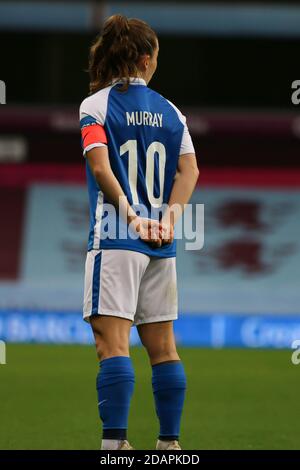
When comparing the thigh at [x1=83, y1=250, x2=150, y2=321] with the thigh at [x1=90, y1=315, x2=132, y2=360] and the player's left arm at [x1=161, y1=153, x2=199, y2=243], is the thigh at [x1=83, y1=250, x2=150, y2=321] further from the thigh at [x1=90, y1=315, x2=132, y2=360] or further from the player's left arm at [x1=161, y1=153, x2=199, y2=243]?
the player's left arm at [x1=161, y1=153, x2=199, y2=243]

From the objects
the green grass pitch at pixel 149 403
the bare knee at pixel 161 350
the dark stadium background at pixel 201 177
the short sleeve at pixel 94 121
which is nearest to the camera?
the short sleeve at pixel 94 121

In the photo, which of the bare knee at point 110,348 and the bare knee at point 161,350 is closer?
the bare knee at point 110,348

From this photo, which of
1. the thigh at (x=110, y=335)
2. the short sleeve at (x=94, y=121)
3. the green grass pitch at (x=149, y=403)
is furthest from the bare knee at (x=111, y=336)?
the green grass pitch at (x=149, y=403)

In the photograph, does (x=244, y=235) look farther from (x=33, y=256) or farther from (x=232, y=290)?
(x=33, y=256)

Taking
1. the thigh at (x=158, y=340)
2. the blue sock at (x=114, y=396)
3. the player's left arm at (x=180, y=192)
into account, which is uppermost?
the player's left arm at (x=180, y=192)

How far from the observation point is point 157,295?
376 cm

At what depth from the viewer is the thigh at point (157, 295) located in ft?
12.3

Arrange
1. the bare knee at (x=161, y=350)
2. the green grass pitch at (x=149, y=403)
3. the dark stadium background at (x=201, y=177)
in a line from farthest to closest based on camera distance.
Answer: the dark stadium background at (x=201, y=177), the green grass pitch at (x=149, y=403), the bare knee at (x=161, y=350)

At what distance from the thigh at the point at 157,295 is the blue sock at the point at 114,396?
239mm

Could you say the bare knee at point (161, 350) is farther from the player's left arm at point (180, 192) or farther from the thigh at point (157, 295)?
the player's left arm at point (180, 192)

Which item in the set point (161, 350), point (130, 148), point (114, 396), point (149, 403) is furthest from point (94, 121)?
point (149, 403)

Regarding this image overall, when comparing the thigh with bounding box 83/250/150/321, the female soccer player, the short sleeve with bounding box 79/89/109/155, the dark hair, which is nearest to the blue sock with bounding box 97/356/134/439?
the female soccer player

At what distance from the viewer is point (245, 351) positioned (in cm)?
1246

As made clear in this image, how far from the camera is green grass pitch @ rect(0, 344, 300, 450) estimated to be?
16.5 ft
